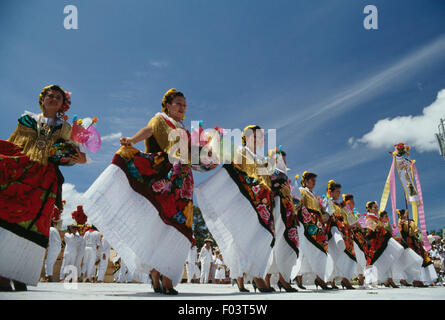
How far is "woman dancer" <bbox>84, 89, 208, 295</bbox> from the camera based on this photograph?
127 inches

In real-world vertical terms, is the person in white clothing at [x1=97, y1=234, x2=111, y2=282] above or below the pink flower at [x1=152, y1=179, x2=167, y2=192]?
below

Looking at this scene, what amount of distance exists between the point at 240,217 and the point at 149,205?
1.36 m

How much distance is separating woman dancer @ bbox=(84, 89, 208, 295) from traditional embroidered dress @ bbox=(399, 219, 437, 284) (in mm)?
8258

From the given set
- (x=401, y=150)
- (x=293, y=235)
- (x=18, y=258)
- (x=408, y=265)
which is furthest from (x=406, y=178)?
(x=18, y=258)

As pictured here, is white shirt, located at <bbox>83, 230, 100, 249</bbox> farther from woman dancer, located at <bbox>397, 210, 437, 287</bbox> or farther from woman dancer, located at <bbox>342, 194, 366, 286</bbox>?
woman dancer, located at <bbox>397, 210, 437, 287</bbox>

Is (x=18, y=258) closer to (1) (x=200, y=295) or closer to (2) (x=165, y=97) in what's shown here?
(1) (x=200, y=295)

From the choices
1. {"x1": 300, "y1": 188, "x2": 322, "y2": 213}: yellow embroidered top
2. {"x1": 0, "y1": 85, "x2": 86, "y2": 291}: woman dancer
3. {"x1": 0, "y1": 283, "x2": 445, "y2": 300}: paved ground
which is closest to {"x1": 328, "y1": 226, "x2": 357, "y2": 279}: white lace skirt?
{"x1": 300, "y1": 188, "x2": 322, "y2": 213}: yellow embroidered top

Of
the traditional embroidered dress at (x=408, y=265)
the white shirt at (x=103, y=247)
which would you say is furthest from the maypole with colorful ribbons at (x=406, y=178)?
the white shirt at (x=103, y=247)

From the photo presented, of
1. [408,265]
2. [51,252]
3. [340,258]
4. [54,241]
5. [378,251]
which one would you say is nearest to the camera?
[340,258]

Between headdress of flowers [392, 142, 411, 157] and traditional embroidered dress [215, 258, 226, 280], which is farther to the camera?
traditional embroidered dress [215, 258, 226, 280]

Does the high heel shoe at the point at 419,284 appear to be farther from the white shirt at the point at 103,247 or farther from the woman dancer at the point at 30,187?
the white shirt at the point at 103,247

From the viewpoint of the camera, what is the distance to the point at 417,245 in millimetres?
9234
